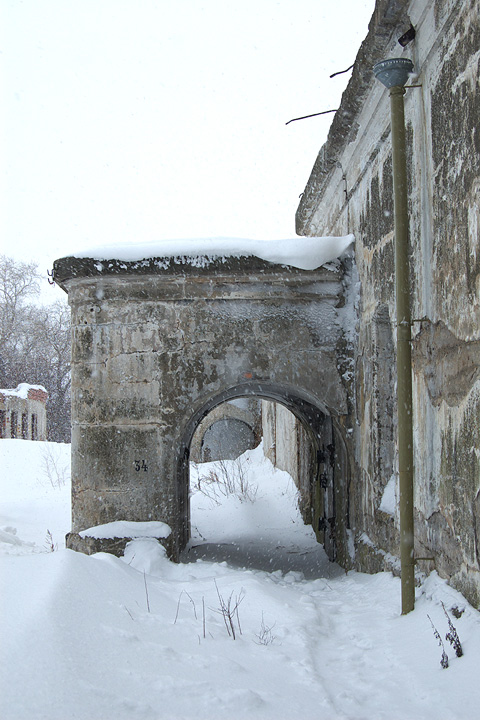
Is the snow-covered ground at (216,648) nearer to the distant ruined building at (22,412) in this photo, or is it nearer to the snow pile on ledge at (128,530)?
the snow pile on ledge at (128,530)

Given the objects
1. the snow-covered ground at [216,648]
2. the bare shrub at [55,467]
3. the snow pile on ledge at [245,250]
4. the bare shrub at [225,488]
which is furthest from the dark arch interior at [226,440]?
the snow-covered ground at [216,648]

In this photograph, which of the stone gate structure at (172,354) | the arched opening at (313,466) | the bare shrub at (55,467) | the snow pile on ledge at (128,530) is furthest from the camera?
the bare shrub at (55,467)

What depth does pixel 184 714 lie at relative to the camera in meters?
2.25

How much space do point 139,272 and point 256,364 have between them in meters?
1.34

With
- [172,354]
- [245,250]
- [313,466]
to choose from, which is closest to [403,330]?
[245,250]

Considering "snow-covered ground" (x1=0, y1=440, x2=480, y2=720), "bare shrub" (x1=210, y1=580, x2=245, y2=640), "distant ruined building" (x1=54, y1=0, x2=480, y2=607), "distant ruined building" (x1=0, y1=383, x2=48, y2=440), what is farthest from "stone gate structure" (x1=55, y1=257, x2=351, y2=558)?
"distant ruined building" (x1=0, y1=383, x2=48, y2=440)

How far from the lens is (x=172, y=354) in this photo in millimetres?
5797

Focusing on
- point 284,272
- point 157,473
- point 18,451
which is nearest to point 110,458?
point 157,473

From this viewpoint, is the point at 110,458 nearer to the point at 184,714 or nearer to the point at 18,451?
the point at 184,714

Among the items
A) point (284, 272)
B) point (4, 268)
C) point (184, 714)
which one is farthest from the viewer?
point (4, 268)

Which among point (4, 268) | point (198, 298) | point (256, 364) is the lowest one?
point (256, 364)

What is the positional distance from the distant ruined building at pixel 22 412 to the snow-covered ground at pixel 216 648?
776 inches

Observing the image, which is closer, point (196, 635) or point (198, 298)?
point (196, 635)

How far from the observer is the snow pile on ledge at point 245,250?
5727 millimetres
